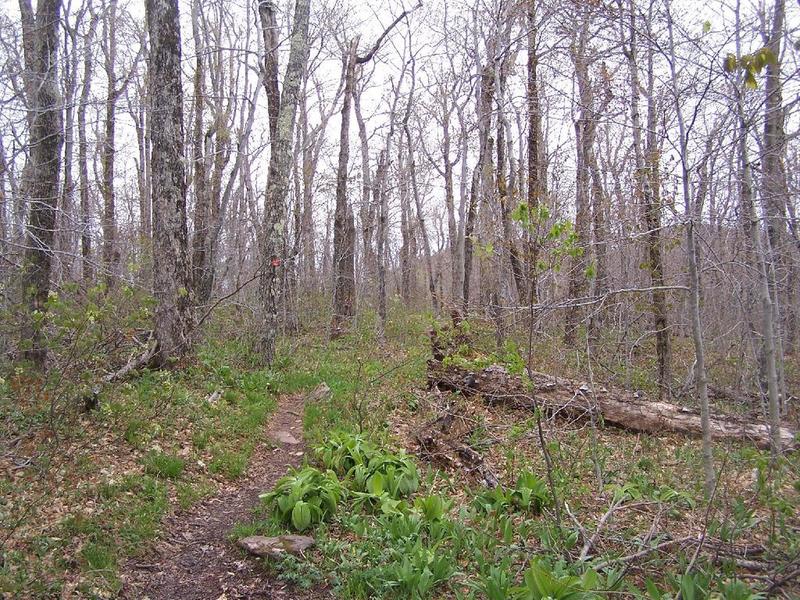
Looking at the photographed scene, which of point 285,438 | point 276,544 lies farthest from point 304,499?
point 285,438

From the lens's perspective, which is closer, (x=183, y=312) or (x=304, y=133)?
(x=183, y=312)

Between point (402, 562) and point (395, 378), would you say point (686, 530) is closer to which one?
point (402, 562)

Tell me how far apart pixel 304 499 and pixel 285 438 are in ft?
7.67

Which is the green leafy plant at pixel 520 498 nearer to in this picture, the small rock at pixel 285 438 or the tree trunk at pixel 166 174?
the small rock at pixel 285 438

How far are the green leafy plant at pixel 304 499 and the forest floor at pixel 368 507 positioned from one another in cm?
4

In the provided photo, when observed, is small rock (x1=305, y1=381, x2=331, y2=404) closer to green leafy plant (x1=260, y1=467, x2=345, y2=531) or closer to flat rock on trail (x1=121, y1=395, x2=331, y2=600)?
A: flat rock on trail (x1=121, y1=395, x2=331, y2=600)

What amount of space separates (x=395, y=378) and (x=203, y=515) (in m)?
4.85

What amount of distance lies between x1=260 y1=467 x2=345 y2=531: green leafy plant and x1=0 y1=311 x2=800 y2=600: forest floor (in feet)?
0.12

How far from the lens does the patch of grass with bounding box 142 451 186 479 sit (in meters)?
4.82

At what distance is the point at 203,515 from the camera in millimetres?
4535

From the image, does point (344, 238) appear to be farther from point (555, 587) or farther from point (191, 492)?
point (555, 587)

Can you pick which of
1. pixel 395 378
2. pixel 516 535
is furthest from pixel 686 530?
pixel 395 378

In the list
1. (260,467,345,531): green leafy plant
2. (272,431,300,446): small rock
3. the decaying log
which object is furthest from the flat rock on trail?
the decaying log

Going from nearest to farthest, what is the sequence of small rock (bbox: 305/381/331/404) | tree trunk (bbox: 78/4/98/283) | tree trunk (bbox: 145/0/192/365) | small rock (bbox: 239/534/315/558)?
small rock (bbox: 239/534/315/558), tree trunk (bbox: 78/4/98/283), tree trunk (bbox: 145/0/192/365), small rock (bbox: 305/381/331/404)
